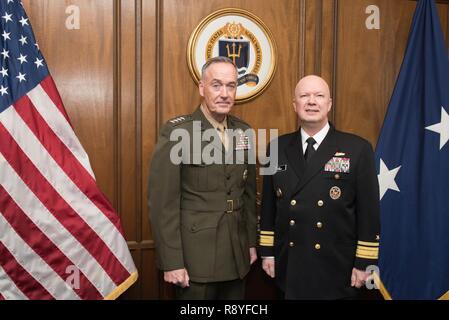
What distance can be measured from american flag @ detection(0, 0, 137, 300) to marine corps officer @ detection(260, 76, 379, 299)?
908 mm

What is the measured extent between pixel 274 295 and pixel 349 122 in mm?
1192

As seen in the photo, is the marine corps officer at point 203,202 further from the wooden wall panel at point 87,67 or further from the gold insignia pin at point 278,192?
the wooden wall panel at point 87,67

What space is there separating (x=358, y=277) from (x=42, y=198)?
1.53 meters

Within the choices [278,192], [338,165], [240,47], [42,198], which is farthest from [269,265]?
[240,47]

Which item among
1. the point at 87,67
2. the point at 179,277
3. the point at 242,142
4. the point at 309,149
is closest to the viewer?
the point at 179,277

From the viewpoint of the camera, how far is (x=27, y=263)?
2.05 meters

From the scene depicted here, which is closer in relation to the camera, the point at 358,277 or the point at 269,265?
the point at 358,277

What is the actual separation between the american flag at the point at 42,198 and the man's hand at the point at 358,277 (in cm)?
114

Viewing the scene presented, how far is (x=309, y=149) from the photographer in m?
2.04

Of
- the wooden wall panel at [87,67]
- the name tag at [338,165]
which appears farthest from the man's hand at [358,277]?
the wooden wall panel at [87,67]

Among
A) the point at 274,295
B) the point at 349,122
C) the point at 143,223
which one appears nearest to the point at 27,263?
the point at 143,223

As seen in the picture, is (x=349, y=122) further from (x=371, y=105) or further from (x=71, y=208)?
(x=71, y=208)

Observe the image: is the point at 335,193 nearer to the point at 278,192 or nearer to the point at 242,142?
the point at 278,192

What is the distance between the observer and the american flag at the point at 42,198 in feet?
6.62
